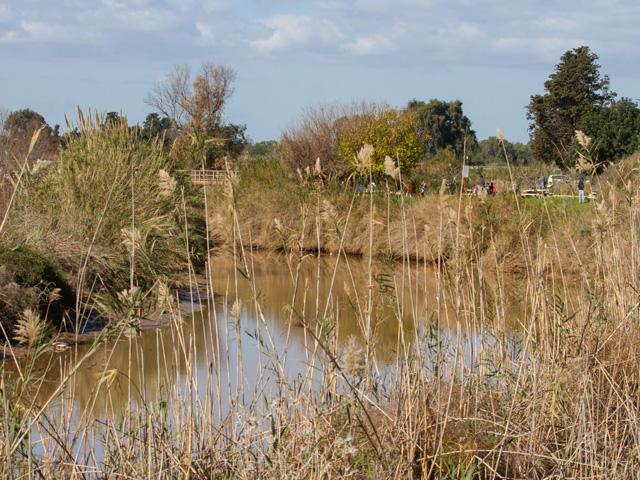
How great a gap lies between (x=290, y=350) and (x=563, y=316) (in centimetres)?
271

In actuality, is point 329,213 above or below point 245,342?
above

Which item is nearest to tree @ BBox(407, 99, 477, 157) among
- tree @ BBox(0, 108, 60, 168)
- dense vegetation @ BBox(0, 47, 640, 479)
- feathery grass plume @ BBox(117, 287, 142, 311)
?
tree @ BBox(0, 108, 60, 168)

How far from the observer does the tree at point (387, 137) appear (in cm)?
2905

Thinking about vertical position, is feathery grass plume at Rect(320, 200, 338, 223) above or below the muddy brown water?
above

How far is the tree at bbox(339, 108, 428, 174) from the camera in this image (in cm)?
2905

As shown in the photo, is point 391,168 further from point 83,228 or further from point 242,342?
point 83,228

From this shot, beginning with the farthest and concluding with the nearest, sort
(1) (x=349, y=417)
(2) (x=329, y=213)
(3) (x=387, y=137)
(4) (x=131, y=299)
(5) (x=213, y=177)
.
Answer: (3) (x=387, y=137) < (5) (x=213, y=177) < (2) (x=329, y=213) < (1) (x=349, y=417) < (4) (x=131, y=299)

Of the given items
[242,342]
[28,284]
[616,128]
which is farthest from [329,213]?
[616,128]

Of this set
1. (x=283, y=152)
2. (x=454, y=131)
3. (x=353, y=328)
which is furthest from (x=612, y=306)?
(x=454, y=131)

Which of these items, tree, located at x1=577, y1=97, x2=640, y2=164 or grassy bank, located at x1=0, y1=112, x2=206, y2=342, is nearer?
grassy bank, located at x1=0, y1=112, x2=206, y2=342

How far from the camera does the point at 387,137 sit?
1169 inches

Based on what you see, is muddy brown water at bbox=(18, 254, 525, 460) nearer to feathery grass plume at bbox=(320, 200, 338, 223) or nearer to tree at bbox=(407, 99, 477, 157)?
feathery grass plume at bbox=(320, 200, 338, 223)

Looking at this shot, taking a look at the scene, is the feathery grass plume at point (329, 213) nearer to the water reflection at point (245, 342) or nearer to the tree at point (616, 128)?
the water reflection at point (245, 342)

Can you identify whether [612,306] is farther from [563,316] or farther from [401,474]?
[401,474]
